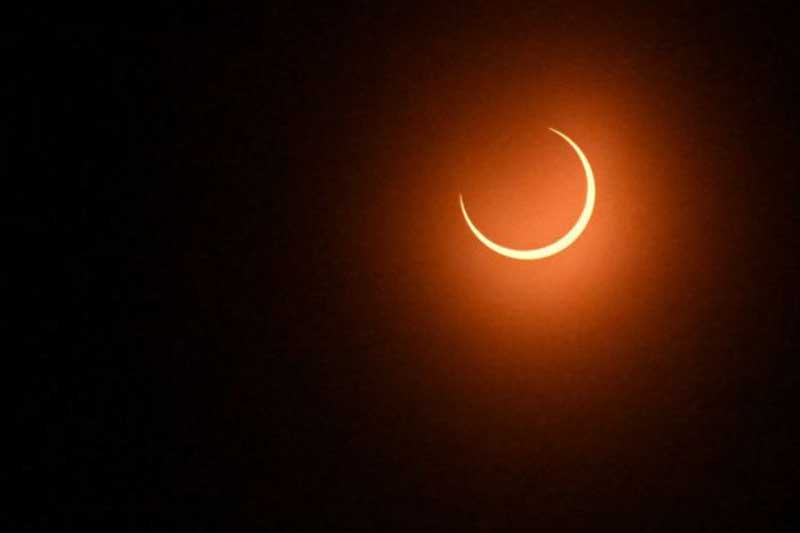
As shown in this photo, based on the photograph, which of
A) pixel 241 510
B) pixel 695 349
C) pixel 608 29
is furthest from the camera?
pixel 241 510

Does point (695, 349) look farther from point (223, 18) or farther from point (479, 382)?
point (223, 18)

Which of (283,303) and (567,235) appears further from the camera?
(283,303)

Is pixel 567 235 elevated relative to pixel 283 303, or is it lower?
elevated

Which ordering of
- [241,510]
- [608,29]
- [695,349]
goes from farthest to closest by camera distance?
1. [241,510]
2. [695,349]
3. [608,29]

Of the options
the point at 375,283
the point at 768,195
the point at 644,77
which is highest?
the point at 644,77

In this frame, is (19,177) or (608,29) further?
(19,177)

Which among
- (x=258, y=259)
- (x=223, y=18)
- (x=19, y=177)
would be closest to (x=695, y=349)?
(x=258, y=259)

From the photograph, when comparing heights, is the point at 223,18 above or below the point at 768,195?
above
